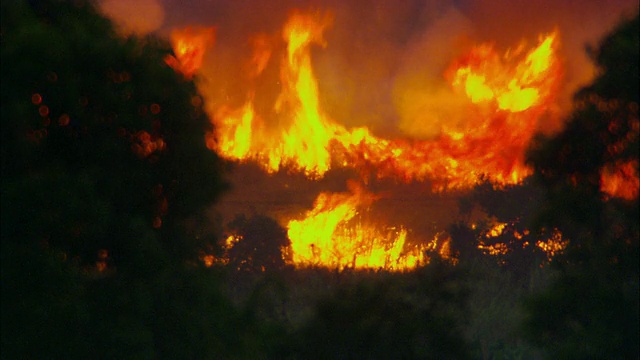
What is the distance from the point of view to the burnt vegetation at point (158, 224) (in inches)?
725

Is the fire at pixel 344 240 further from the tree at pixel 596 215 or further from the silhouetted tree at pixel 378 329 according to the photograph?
the tree at pixel 596 215

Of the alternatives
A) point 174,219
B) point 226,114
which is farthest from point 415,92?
point 174,219

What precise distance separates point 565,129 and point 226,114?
172ft

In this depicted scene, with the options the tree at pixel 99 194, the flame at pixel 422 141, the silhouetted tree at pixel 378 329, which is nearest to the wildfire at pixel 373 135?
the flame at pixel 422 141

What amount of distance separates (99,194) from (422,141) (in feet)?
188

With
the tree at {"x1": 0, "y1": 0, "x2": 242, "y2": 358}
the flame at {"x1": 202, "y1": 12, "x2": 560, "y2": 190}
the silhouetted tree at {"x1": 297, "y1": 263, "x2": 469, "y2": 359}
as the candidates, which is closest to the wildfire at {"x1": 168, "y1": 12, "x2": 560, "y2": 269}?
the flame at {"x1": 202, "y1": 12, "x2": 560, "y2": 190}

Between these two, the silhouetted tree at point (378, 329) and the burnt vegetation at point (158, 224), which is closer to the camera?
the burnt vegetation at point (158, 224)

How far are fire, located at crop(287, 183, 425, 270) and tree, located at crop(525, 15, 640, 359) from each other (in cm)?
2785

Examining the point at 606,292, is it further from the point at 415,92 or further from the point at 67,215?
the point at 415,92

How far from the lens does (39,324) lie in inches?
721

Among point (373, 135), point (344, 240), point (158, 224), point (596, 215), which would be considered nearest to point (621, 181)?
point (596, 215)

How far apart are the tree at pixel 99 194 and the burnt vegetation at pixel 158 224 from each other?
0.03m

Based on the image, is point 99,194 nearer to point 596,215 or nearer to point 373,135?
point 596,215

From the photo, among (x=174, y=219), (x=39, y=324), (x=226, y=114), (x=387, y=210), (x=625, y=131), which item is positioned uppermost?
(x=226, y=114)
